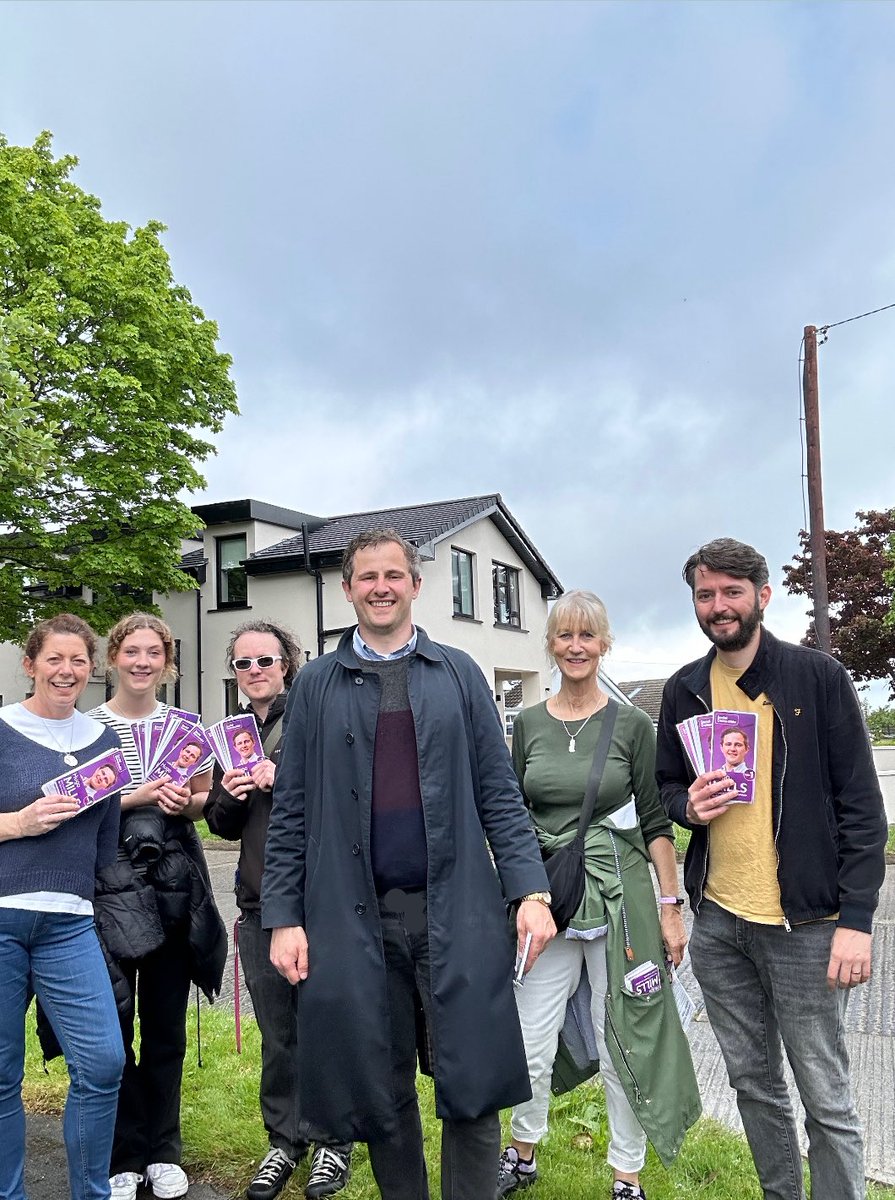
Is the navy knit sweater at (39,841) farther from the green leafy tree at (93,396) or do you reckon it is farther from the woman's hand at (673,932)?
the green leafy tree at (93,396)

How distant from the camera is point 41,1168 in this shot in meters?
3.80

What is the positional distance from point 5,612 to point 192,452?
5203mm

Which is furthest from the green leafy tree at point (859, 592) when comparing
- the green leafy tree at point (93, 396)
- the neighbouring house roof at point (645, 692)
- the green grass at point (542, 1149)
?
the green grass at point (542, 1149)

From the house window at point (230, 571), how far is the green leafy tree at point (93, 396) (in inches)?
199

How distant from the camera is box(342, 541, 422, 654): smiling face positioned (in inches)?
117

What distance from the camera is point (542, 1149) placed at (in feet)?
12.4

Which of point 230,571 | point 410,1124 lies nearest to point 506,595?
point 230,571

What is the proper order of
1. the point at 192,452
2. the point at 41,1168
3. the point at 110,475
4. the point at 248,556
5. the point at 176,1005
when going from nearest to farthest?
the point at 176,1005 → the point at 41,1168 → the point at 110,475 → the point at 192,452 → the point at 248,556

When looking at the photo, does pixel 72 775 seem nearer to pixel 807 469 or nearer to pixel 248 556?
pixel 807 469

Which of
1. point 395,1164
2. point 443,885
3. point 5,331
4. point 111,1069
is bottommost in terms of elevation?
point 395,1164

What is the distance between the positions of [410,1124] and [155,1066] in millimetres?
1192

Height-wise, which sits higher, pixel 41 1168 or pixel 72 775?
pixel 72 775

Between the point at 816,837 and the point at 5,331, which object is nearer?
the point at 816,837

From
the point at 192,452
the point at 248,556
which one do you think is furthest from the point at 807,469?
the point at 248,556
